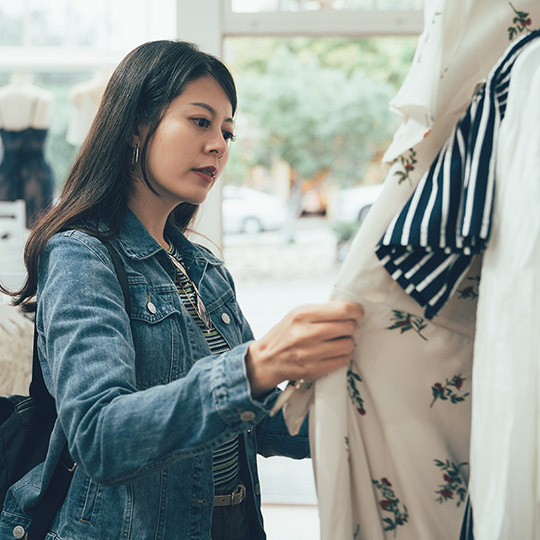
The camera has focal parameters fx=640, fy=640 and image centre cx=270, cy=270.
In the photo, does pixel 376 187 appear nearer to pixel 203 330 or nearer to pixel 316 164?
pixel 316 164

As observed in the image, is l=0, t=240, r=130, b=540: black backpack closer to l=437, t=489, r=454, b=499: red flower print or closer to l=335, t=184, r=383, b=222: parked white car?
l=437, t=489, r=454, b=499: red flower print

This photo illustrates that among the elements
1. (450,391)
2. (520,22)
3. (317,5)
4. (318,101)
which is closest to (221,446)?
(450,391)

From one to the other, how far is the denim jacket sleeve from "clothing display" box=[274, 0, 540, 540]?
9 cm

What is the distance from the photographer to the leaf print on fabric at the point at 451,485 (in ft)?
2.90

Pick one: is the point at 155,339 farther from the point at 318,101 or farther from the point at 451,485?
the point at 318,101

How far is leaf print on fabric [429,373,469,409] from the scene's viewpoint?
88 centimetres

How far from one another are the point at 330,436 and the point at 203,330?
0.47 metres

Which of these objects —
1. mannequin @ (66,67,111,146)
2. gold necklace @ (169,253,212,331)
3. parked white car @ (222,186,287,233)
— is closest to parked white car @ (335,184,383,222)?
parked white car @ (222,186,287,233)

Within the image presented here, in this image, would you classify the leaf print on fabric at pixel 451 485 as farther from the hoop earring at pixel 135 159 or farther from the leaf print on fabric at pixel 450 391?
the hoop earring at pixel 135 159

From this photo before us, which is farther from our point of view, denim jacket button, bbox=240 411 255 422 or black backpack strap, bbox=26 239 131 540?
black backpack strap, bbox=26 239 131 540

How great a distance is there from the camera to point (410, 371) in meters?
0.87

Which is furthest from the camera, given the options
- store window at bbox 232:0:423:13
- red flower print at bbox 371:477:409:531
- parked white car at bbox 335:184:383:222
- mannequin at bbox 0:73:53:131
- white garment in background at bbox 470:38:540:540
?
parked white car at bbox 335:184:383:222

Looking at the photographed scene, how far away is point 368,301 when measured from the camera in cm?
82

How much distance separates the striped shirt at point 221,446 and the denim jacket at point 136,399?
0.07 ft
